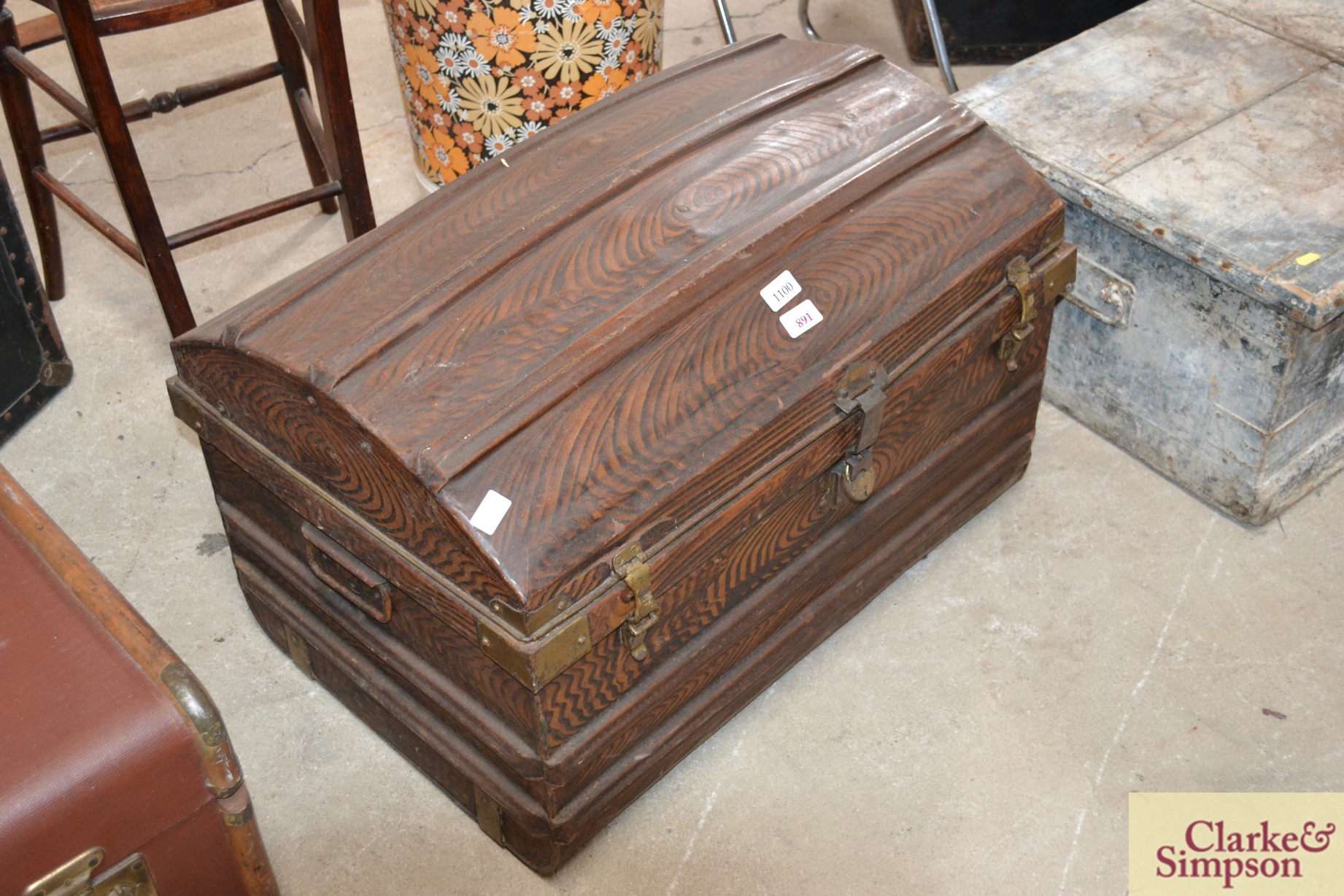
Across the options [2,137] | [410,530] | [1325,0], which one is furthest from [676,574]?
[2,137]

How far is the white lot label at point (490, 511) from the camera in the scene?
5.72ft

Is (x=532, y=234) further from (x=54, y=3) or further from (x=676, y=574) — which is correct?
(x=54, y=3)

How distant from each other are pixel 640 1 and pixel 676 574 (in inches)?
58.9

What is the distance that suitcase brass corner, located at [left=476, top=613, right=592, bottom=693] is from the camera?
69.7 inches

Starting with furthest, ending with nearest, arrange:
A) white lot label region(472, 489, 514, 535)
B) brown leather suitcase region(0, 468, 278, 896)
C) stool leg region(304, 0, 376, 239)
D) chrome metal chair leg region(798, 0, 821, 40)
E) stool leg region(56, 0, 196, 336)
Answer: chrome metal chair leg region(798, 0, 821, 40), stool leg region(304, 0, 376, 239), stool leg region(56, 0, 196, 336), white lot label region(472, 489, 514, 535), brown leather suitcase region(0, 468, 278, 896)

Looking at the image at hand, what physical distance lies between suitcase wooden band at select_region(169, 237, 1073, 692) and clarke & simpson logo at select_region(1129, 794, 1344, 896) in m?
0.70

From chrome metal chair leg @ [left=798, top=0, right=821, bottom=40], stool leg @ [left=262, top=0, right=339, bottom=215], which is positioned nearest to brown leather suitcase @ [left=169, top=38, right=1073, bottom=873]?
stool leg @ [left=262, top=0, right=339, bottom=215]

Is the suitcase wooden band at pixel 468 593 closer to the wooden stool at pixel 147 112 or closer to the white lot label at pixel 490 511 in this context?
the white lot label at pixel 490 511

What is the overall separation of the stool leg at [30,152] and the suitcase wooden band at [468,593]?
1.06 m

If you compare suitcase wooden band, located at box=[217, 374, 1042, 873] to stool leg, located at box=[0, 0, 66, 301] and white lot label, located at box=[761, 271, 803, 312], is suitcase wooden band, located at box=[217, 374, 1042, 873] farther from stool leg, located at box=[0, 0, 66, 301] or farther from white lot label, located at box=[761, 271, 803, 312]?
stool leg, located at box=[0, 0, 66, 301]

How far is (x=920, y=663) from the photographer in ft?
7.89

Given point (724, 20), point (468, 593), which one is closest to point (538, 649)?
point (468, 593)

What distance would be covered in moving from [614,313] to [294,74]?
1507mm

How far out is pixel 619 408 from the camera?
188cm
